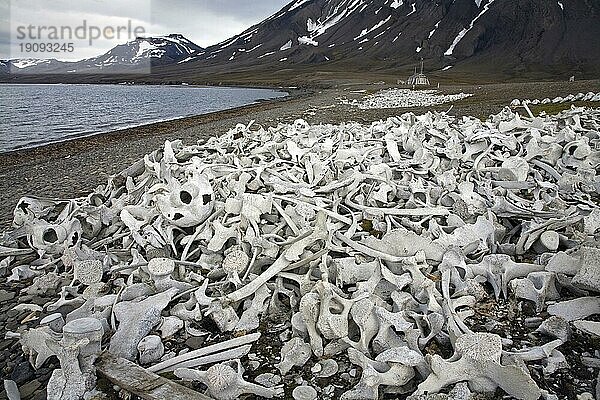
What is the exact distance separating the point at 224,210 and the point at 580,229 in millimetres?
2808

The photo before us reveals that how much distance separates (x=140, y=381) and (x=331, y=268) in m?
1.40

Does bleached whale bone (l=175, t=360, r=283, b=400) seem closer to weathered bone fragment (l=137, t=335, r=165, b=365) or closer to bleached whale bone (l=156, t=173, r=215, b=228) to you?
weathered bone fragment (l=137, t=335, r=165, b=365)

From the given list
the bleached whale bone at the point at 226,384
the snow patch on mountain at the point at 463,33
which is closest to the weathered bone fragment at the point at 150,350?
the bleached whale bone at the point at 226,384

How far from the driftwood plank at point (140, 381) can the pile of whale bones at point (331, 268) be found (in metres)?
0.08

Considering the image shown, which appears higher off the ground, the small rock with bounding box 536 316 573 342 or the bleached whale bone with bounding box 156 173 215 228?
the bleached whale bone with bounding box 156 173 215 228

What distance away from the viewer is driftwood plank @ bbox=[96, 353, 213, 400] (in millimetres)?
2303

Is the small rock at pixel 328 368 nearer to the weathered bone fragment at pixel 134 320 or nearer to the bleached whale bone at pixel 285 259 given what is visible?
the bleached whale bone at pixel 285 259

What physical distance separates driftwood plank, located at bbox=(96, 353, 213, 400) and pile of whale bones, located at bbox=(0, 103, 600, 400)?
8cm

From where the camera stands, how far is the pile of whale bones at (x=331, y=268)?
2477 mm

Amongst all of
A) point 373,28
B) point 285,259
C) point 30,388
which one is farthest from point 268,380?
point 373,28

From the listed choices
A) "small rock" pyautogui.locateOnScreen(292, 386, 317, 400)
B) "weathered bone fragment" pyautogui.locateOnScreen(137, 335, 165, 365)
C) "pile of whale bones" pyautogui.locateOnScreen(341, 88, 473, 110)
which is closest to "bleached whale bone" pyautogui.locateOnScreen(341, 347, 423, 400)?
"small rock" pyautogui.locateOnScreen(292, 386, 317, 400)

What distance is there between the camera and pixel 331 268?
3.29 meters

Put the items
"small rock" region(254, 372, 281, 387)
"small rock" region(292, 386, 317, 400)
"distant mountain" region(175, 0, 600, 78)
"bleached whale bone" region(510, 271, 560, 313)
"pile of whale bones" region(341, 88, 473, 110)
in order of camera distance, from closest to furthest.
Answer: "small rock" region(292, 386, 317, 400) → "small rock" region(254, 372, 281, 387) → "bleached whale bone" region(510, 271, 560, 313) → "pile of whale bones" region(341, 88, 473, 110) → "distant mountain" region(175, 0, 600, 78)

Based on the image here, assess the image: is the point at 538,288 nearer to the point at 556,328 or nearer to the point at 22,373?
the point at 556,328
